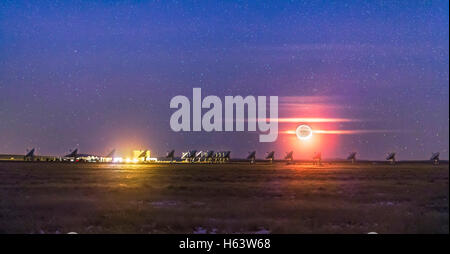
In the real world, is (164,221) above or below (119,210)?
below

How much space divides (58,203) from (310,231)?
1705 cm

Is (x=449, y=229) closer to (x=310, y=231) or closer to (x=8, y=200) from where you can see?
(x=310, y=231)

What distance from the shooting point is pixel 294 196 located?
1436 inches

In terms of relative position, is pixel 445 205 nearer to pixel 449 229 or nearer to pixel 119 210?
pixel 449 229

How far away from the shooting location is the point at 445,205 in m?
31.9
